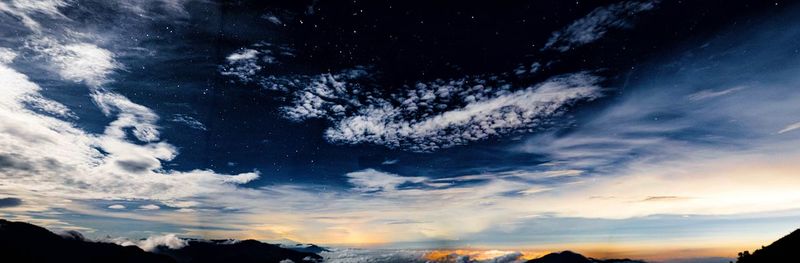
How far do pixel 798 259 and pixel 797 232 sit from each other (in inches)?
1363

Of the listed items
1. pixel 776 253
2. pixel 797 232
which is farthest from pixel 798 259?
pixel 797 232

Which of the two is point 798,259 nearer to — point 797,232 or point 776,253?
point 776,253

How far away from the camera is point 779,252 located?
3501 inches

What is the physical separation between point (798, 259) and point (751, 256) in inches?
623

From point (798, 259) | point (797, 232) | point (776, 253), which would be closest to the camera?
point (798, 259)

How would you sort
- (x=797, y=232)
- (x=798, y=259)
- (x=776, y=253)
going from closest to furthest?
(x=798, y=259), (x=776, y=253), (x=797, y=232)

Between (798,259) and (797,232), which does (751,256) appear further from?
(797,232)

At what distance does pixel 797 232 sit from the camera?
9900 cm

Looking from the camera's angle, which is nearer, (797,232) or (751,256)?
(751,256)

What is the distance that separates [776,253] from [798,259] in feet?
51.9

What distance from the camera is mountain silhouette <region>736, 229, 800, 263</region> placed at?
8404 cm

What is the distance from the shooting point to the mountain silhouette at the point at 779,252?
8404cm

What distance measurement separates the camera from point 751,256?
91.2 m

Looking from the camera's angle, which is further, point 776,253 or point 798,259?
point 776,253
